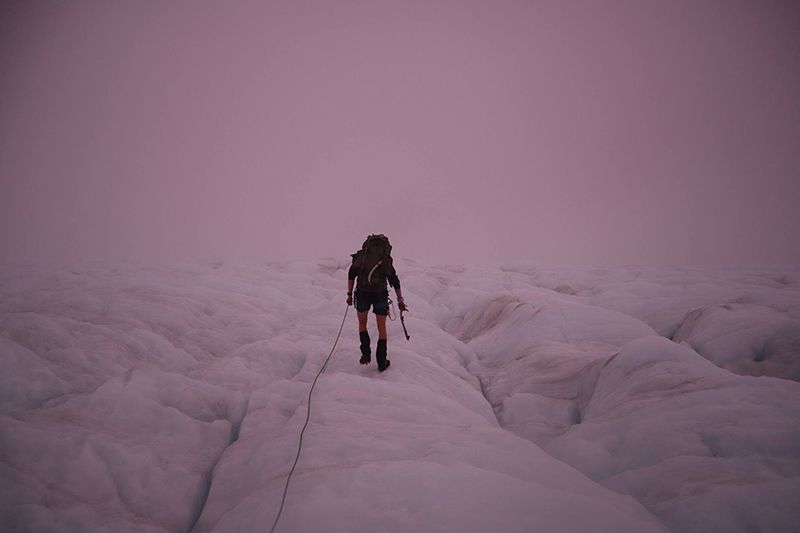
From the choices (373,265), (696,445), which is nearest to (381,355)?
(373,265)

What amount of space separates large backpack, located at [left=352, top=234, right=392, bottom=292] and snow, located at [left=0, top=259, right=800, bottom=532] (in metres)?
1.95

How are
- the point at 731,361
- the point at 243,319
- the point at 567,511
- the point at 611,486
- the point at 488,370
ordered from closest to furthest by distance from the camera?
1. the point at 567,511
2. the point at 611,486
3. the point at 731,361
4. the point at 488,370
5. the point at 243,319

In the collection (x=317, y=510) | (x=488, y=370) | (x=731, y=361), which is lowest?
(x=488, y=370)

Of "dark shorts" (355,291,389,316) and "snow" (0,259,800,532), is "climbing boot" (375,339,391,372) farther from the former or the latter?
"dark shorts" (355,291,389,316)

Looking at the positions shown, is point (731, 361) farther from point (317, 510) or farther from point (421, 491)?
point (317, 510)

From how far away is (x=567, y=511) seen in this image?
3486 millimetres

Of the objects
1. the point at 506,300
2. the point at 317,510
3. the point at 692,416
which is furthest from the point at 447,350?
the point at 317,510

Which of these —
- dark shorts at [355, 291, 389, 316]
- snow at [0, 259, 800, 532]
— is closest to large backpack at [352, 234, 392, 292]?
dark shorts at [355, 291, 389, 316]

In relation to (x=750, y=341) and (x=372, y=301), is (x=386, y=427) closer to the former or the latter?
(x=372, y=301)

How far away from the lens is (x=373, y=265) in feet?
26.3

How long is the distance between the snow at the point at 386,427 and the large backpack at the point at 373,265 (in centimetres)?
195

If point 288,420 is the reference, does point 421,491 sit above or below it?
above

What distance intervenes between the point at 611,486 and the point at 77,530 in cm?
636

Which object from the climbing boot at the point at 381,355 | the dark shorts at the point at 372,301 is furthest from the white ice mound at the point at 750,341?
the dark shorts at the point at 372,301
